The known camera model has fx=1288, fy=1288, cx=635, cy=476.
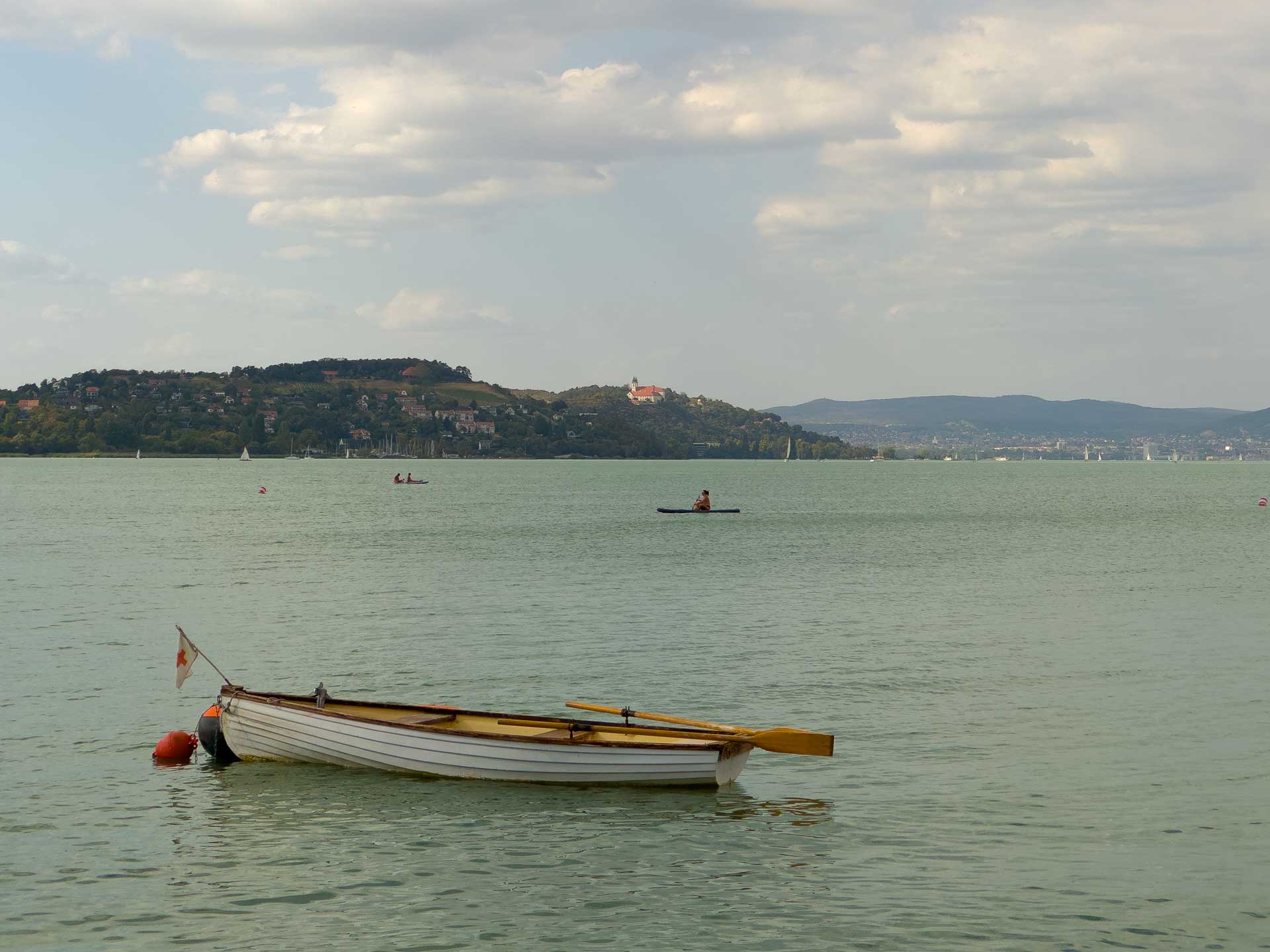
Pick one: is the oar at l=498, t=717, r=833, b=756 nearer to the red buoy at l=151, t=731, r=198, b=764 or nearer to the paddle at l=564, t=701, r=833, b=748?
the paddle at l=564, t=701, r=833, b=748

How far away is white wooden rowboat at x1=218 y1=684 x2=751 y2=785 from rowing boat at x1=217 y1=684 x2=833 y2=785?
0.02 metres

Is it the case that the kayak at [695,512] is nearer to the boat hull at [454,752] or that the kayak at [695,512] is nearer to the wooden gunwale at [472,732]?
the wooden gunwale at [472,732]

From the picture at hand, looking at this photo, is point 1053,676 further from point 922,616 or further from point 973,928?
point 973,928

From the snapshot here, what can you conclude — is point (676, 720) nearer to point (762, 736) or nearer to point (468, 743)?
point (762, 736)

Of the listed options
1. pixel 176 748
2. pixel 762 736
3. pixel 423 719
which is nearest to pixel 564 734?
pixel 423 719

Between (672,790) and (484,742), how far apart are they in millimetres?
3488

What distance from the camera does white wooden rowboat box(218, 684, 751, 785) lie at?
74.5 ft

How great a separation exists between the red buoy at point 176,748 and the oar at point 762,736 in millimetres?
8024

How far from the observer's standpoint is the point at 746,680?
3378cm

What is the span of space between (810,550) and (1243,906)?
6202cm

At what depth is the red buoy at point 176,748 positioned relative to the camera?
2569 centimetres

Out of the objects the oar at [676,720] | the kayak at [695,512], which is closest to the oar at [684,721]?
the oar at [676,720]

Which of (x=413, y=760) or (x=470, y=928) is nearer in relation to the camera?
(x=470, y=928)

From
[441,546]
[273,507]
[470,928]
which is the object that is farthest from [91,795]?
[273,507]
